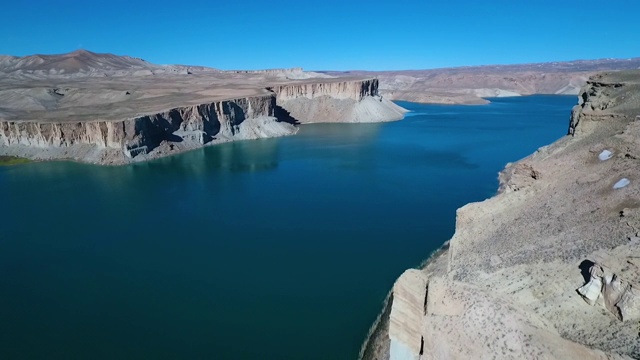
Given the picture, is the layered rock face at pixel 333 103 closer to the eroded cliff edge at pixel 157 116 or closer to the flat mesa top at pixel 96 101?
the eroded cliff edge at pixel 157 116

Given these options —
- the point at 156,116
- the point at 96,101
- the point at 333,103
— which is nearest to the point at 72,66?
the point at 96,101

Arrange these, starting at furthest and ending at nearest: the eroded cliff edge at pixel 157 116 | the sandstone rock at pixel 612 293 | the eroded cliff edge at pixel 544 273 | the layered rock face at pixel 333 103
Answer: the layered rock face at pixel 333 103 < the eroded cliff edge at pixel 157 116 < the eroded cliff edge at pixel 544 273 < the sandstone rock at pixel 612 293

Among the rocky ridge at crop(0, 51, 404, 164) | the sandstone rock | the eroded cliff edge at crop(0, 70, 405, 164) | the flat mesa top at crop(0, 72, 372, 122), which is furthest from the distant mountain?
the sandstone rock

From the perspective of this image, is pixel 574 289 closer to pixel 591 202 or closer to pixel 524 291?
pixel 524 291

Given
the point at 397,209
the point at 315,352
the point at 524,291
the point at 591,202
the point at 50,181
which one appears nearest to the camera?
the point at 524,291

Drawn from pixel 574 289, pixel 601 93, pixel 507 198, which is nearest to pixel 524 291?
pixel 574 289

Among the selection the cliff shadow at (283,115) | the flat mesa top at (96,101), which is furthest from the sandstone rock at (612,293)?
the cliff shadow at (283,115)
